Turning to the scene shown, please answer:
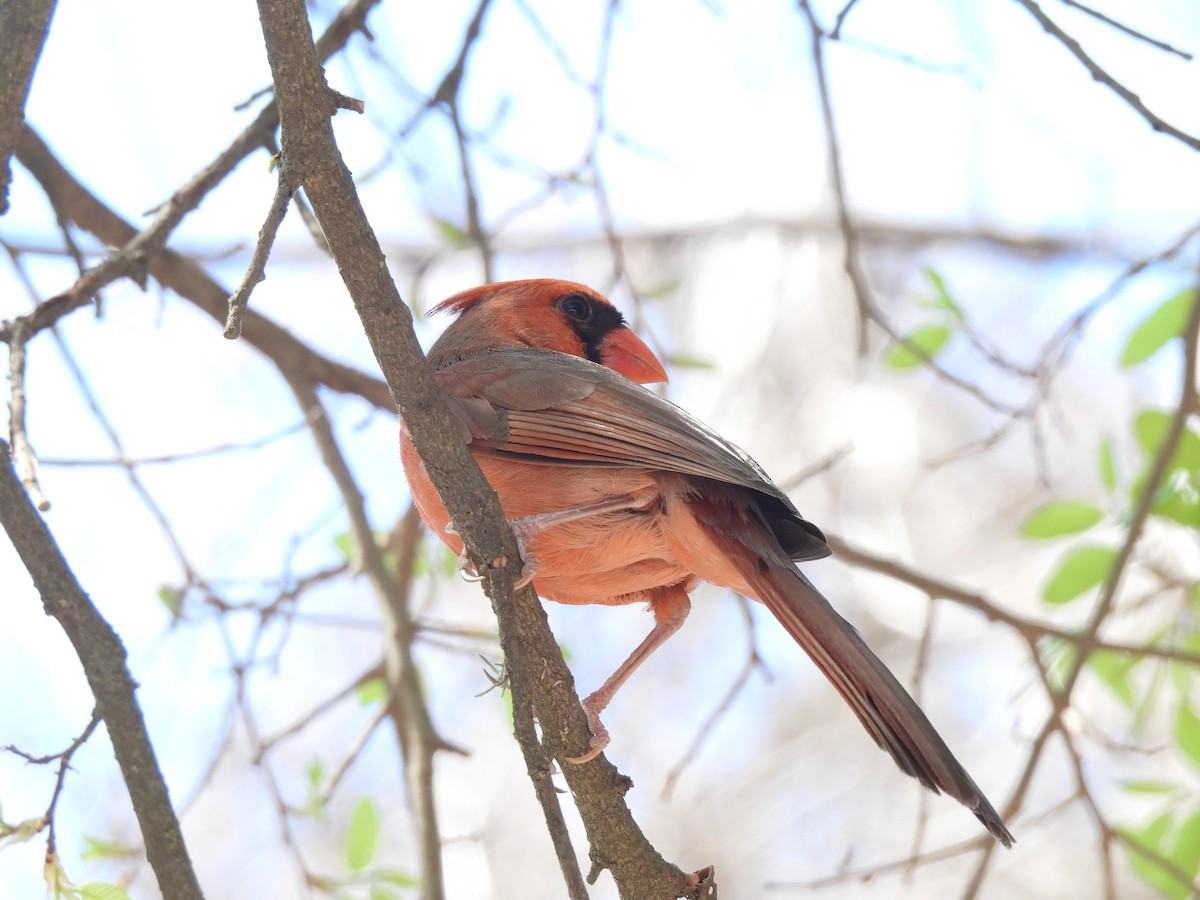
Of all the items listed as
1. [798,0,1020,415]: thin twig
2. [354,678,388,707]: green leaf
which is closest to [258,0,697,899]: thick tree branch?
[798,0,1020,415]: thin twig

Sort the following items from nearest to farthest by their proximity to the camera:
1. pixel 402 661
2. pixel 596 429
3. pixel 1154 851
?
pixel 596 429, pixel 1154 851, pixel 402 661

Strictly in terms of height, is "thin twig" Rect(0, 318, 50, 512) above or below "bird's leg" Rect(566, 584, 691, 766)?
above

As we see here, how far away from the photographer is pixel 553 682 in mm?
2156

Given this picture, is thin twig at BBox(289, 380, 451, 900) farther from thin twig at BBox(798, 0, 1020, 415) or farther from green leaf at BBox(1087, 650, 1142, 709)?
green leaf at BBox(1087, 650, 1142, 709)

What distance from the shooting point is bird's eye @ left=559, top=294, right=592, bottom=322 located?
11.2ft

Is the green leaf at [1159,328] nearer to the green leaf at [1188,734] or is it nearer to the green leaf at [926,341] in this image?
the green leaf at [926,341]

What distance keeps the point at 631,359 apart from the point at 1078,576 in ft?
4.36

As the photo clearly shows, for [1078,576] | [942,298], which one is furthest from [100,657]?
[1078,576]

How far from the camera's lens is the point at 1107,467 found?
3.55 m

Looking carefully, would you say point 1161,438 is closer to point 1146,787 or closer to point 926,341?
point 926,341

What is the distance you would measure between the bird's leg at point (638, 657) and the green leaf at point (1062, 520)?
116 cm

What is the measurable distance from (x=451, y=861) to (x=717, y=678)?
5.92ft

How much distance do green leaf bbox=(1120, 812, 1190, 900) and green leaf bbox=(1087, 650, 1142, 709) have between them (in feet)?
1.16

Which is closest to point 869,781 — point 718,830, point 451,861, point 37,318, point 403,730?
point 718,830
